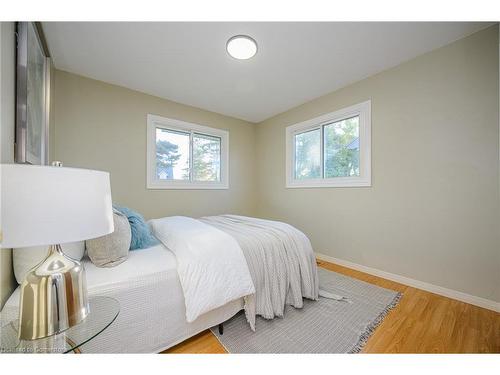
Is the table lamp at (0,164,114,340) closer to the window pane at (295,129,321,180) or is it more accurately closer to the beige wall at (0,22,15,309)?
the beige wall at (0,22,15,309)

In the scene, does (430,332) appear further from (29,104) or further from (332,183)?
(29,104)

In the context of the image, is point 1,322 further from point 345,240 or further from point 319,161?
point 319,161

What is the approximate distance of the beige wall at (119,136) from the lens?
2.27 m

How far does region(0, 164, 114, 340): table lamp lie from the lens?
536mm

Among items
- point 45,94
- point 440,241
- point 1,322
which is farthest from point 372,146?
point 45,94

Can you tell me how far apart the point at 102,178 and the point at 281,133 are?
10.1 feet

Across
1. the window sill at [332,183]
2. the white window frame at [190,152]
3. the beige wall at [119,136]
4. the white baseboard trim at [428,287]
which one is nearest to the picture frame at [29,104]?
the beige wall at [119,136]

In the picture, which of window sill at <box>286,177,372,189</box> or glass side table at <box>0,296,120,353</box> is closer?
glass side table at <box>0,296,120,353</box>

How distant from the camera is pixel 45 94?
1.61 meters

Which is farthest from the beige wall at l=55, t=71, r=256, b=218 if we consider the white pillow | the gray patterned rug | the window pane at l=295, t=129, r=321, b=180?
the gray patterned rug

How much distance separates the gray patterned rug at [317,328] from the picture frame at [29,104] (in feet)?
5.32

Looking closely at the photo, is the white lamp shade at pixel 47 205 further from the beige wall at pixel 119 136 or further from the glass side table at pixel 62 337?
the beige wall at pixel 119 136

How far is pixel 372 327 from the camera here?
4.62ft

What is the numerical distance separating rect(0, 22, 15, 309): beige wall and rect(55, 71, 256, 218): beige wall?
1530 millimetres
